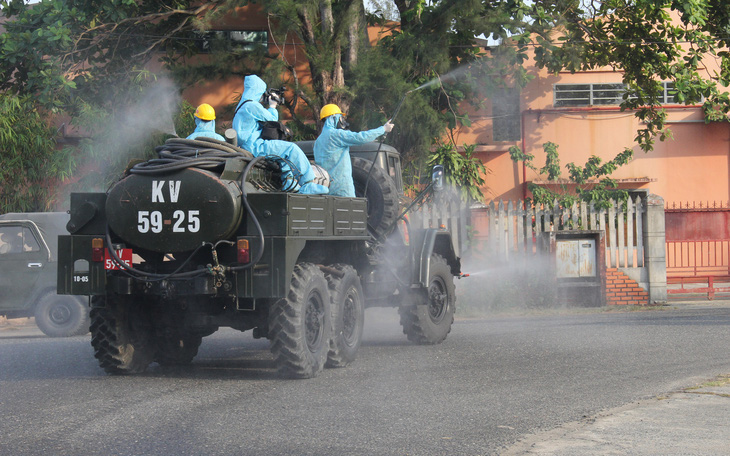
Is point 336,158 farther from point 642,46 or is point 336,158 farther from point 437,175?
point 642,46

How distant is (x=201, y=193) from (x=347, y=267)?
2052 millimetres

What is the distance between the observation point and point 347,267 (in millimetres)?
9531

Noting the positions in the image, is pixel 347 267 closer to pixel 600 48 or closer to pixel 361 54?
pixel 361 54

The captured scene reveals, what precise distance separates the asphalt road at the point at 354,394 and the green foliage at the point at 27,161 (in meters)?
8.05

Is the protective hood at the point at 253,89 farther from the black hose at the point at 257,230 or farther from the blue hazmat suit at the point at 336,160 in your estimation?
the black hose at the point at 257,230

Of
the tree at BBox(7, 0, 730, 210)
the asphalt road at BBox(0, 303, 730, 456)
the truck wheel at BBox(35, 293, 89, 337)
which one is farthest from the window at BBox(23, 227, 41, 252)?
the tree at BBox(7, 0, 730, 210)

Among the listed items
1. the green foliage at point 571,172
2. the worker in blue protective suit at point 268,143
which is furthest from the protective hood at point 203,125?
the green foliage at point 571,172

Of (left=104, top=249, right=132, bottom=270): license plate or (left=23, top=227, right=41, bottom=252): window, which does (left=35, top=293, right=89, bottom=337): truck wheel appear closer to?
(left=23, top=227, right=41, bottom=252): window

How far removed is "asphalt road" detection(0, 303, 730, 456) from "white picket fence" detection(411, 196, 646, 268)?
19.3 feet

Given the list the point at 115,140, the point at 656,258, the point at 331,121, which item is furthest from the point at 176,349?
the point at 656,258

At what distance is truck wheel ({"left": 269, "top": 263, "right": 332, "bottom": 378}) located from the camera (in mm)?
8336

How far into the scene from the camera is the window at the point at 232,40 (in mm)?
20828

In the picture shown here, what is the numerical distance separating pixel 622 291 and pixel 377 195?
9.46m

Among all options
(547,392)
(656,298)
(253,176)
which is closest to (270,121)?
(253,176)
